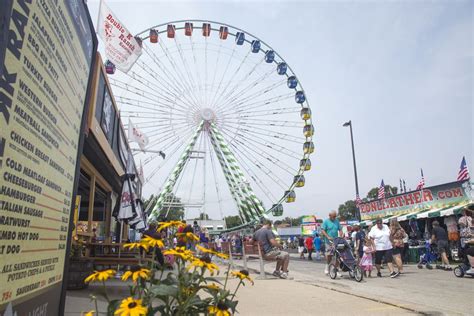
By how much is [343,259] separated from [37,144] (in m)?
7.82

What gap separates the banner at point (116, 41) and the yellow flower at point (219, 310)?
745 cm

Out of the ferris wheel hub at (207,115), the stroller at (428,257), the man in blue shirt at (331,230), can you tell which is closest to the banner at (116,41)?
the man in blue shirt at (331,230)

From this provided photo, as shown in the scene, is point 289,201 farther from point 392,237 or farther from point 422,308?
point 422,308

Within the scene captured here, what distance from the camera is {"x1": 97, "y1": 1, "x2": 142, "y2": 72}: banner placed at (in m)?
7.82

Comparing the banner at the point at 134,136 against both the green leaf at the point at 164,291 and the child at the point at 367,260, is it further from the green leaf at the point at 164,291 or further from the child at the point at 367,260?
the green leaf at the point at 164,291

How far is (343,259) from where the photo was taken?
8.66 meters

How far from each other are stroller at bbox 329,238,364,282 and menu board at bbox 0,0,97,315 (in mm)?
6959

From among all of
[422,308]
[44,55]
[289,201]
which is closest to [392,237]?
[422,308]

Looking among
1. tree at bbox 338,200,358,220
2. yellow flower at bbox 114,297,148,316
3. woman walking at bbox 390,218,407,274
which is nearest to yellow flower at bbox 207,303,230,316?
yellow flower at bbox 114,297,148,316

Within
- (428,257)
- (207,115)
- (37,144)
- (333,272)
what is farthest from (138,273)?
(207,115)

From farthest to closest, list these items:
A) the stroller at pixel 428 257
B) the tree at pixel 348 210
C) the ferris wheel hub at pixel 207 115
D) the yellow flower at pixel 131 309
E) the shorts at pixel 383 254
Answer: the tree at pixel 348 210, the ferris wheel hub at pixel 207 115, the stroller at pixel 428 257, the shorts at pixel 383 254, the yellow flower at pixel 131 309

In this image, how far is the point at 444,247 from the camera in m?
11.5

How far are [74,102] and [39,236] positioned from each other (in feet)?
4.27

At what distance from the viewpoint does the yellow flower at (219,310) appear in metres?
1.76
